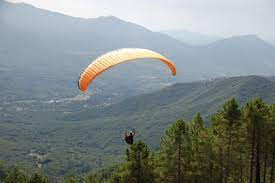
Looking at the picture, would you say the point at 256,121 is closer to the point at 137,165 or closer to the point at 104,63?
the point at 137,165

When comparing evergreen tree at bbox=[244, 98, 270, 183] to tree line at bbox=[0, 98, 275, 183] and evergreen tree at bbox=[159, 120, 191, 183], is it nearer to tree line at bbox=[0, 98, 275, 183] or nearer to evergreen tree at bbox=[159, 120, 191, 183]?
tree line at bbox=[0, 98, 275, 183]

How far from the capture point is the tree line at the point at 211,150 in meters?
36.4

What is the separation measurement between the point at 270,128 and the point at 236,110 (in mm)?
3434

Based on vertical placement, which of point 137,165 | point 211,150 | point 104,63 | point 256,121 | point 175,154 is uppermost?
point 104,63

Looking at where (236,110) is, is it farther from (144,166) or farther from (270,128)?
(144,166)

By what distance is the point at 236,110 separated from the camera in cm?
3775

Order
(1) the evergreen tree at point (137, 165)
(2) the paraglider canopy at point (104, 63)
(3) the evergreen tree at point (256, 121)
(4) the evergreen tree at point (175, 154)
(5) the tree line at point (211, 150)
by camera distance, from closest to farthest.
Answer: (2) the paraglider canopy at point (104, 63) → (1) the evergreen tree at point (137, 165) → (5) the tree line at point (211, 150) → (3) the evergreen tree at point (256, 121) → (4) the evergreen tree at point (175, 154)

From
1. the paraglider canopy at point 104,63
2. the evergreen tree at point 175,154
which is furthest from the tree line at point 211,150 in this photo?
the paraglider canopy at point 104,63

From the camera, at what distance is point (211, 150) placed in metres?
39.8

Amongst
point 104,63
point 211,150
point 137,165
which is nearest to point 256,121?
point 211,150

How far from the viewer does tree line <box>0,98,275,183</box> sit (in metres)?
36.4

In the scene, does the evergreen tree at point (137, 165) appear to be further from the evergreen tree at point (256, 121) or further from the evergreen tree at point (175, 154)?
the evergreen tree at point (256, 121)

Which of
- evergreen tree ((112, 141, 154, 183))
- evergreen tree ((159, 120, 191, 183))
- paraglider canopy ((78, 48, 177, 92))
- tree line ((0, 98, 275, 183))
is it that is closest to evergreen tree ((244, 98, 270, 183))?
tree line ((0, 98, 275, 183))

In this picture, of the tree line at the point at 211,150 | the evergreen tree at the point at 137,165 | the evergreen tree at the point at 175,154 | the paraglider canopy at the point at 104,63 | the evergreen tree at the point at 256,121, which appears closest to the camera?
the paraglider canopy at the point at 104,63
